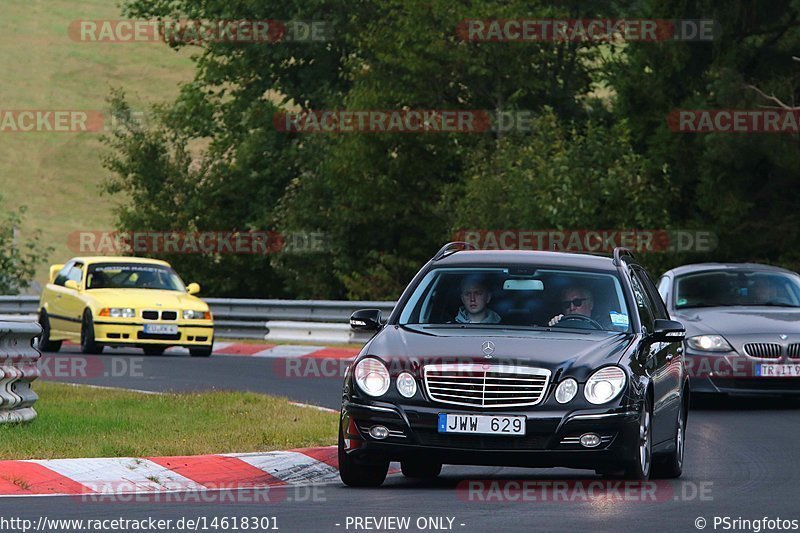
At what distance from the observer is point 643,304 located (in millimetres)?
12781

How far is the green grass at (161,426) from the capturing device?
12.9 meters

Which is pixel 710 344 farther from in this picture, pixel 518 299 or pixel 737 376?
pixel 518 299

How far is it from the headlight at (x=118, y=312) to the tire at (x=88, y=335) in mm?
226

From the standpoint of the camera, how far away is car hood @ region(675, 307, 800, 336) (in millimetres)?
18453

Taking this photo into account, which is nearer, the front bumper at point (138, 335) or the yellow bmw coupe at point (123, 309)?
the front bumper at point (138, 335)

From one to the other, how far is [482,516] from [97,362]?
56.3ft

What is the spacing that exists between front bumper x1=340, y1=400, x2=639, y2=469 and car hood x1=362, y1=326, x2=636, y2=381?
0.93 feet

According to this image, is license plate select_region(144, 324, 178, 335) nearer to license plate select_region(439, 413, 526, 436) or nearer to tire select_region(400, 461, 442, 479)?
tire select_region(400, 461, 442, 479)

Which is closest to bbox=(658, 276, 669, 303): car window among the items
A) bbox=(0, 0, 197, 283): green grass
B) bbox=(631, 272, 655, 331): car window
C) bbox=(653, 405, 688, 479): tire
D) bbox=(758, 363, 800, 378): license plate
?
bbox=(758, 363, 800, 378): license plate

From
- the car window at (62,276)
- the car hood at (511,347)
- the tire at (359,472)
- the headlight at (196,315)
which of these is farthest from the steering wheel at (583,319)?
the car window at (62,276)

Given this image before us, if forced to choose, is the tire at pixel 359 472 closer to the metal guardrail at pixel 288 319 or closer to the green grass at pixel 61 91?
the metal guardrail at pixel 288 319
